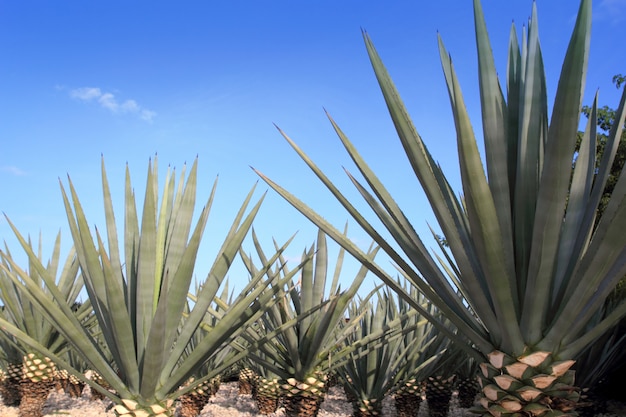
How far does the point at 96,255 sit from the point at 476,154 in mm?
1954

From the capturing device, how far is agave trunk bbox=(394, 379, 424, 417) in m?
5.79

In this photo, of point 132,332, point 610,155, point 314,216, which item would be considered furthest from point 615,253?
point 132,332

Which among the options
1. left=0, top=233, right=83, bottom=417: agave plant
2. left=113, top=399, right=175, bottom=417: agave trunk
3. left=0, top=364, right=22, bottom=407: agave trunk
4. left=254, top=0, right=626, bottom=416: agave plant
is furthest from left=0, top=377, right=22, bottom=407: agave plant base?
left=254, top=0, right=626, bottom=416: agave plant

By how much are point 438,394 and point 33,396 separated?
497 centimetres

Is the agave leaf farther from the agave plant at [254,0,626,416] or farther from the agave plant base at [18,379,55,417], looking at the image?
the agave plant base at [18,379,55,417]

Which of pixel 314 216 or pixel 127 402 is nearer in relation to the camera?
pixel 314 216

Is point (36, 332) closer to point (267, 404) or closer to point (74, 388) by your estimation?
point (267, 404)

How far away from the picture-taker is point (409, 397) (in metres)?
5.85

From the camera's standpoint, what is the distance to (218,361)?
743 cm

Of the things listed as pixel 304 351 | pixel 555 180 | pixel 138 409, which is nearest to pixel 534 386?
pixel 555 180

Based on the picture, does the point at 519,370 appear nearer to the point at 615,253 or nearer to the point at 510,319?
the point at 510,319

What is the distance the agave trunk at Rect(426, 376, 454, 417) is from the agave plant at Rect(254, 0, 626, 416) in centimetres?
488

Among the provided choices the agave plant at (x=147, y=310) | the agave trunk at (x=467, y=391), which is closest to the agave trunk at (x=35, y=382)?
the agave plant at (x=147, y=310)

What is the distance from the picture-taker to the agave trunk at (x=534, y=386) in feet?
5.88
